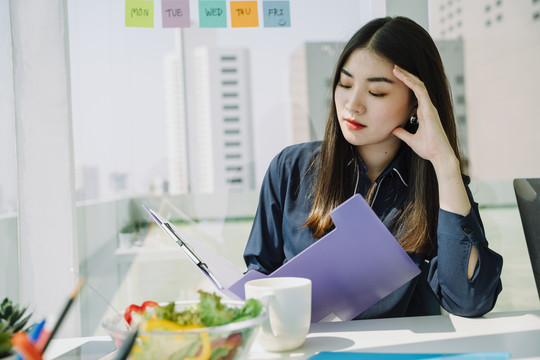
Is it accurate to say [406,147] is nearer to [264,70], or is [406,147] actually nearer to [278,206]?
[278,206]

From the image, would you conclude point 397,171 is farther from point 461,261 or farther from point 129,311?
point 129,311

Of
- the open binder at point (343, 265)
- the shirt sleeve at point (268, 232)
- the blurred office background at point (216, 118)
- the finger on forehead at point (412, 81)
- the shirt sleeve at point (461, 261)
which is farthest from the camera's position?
the blurred office background at point (216, 118)

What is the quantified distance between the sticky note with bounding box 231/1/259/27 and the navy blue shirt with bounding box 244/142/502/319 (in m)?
0.71

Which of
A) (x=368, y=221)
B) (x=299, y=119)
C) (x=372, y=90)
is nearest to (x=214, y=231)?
(x=299, y=119)

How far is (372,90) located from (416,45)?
0.60ft

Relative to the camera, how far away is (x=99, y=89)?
6.59ft

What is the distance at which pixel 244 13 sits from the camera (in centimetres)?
193

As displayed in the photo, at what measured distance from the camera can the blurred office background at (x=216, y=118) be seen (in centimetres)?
196

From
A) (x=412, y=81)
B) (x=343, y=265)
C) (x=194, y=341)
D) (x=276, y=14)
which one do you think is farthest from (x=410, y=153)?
(x=194, y=341)

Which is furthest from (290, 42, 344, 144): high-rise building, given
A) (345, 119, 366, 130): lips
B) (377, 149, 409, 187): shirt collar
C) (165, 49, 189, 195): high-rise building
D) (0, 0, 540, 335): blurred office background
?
(345, 119, 366, 130): lips

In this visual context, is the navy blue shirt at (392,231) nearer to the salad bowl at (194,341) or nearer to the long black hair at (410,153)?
the long black hair at (410,153)

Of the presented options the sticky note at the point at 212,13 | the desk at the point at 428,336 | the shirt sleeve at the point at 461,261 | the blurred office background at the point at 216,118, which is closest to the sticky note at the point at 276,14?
the blurred office background at the point at 216,118

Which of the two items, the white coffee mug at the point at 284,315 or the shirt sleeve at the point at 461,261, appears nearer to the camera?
the white coffee mug at the point at 284,315

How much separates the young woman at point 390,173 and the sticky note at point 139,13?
86 centimetres
